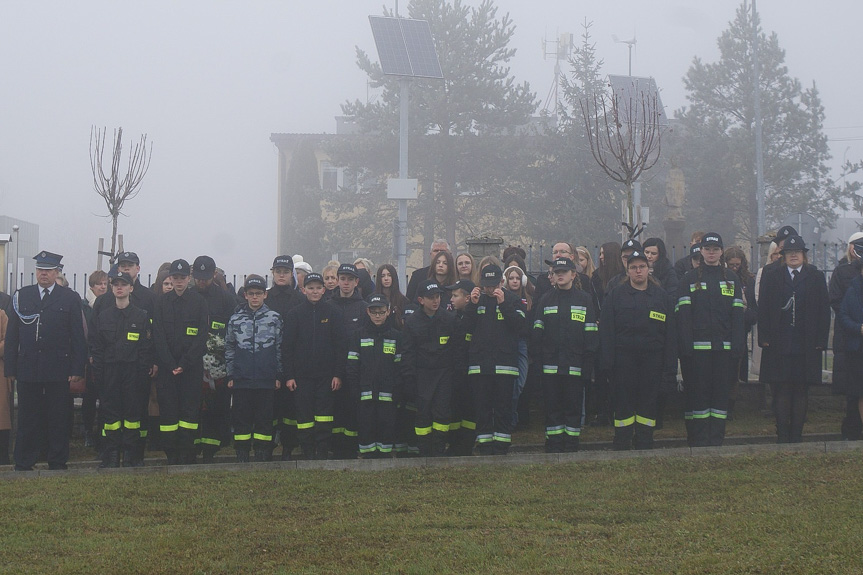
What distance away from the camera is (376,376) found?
10000mm

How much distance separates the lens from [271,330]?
10227mm

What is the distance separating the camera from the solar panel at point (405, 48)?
73.1 ft

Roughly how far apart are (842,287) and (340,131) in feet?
153

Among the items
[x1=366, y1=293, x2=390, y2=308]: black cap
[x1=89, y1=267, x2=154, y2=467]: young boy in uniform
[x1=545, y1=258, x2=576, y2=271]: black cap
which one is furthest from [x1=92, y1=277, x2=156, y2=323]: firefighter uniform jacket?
[x1=545, y1=258, x2=576, y2=271]: black cap

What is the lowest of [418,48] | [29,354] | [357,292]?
[29,354]

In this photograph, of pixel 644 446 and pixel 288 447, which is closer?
pixel 644 446

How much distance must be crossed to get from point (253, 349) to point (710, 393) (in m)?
4.44

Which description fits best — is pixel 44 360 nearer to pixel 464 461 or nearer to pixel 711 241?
pixel 464 461

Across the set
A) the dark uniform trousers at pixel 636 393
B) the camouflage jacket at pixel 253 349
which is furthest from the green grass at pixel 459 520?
the camouflage jacket at pixel 253 349

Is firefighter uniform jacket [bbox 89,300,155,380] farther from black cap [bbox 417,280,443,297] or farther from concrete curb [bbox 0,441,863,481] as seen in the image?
black cap [bbox 417,280,443,297]

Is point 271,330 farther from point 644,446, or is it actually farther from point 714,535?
point 714,535

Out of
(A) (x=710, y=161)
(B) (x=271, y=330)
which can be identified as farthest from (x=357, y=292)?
(A) (x=710, y=161)

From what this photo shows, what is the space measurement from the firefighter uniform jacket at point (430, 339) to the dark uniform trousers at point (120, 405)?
8.59 ft

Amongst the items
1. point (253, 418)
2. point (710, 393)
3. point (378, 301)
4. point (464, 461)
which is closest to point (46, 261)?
point (253, 418)
